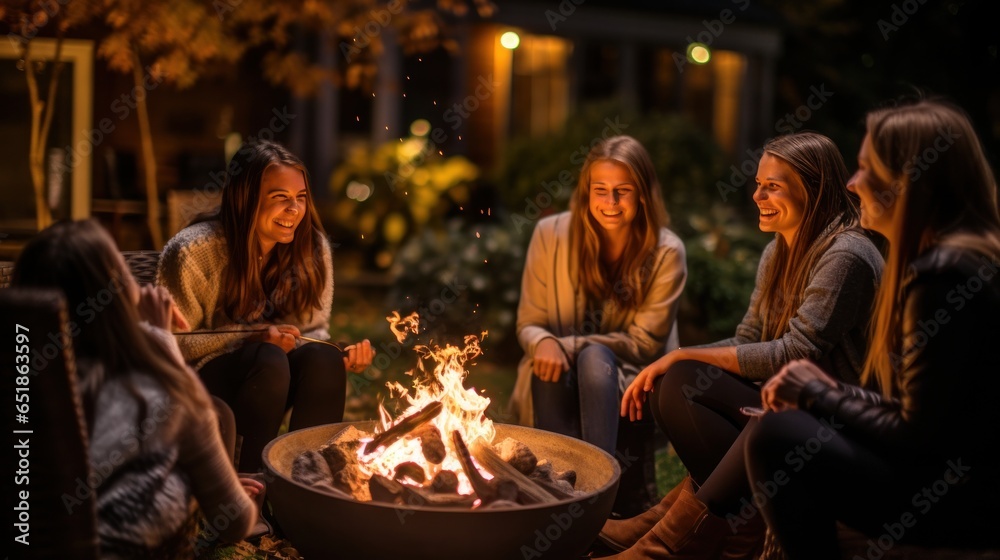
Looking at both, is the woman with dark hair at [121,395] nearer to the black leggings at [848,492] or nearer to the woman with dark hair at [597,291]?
the black leggings at [848,492]

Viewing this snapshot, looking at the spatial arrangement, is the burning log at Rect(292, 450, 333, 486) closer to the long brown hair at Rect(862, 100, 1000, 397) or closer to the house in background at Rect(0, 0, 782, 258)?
the long brown hair at Rect(862, 100, 1000, 397)

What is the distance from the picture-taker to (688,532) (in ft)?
10.9

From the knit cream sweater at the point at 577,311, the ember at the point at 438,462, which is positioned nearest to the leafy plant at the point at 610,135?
the knit cream sweater at the point at 577,311

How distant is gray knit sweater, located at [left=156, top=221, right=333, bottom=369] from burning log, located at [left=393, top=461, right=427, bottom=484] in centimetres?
103

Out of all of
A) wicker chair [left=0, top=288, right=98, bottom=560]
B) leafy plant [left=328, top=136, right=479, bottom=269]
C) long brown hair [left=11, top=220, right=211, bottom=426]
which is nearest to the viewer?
wicker chair [left=0, top=288, right=98, bottom=560]

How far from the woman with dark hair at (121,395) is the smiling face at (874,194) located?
1863 millimetres

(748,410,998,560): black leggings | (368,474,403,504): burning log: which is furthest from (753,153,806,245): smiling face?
(368,474,403,504): burning log

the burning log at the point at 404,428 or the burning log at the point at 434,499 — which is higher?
the burning log at the point at 404,428

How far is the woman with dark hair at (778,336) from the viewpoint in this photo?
344 cm

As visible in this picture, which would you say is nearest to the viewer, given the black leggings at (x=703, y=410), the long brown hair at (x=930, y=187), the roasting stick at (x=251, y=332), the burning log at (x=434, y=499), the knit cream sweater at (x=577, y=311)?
the long brown hair at (x=930, y=187)

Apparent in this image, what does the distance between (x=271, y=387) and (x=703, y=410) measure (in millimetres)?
1603

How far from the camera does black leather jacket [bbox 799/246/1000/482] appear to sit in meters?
2.44

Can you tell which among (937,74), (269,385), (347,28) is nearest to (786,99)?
(937,74)

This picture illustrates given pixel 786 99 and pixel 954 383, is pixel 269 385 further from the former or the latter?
pixel 786 99
